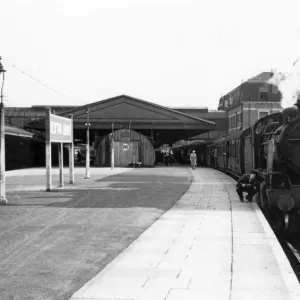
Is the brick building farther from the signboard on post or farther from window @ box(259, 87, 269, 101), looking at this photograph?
the signboard on post

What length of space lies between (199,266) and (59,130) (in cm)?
1435

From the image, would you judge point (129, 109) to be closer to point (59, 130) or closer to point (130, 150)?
point (130, 150)

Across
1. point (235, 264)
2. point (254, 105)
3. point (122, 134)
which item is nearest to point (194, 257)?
point (235, 264)

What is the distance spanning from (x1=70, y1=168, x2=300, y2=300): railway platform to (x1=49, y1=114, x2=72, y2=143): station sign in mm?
9214

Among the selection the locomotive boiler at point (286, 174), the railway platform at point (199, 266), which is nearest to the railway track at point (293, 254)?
the locomotive boiler at point (286, 174)

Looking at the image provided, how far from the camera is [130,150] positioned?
4469 cm

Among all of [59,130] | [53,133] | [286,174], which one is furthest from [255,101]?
[286,174]

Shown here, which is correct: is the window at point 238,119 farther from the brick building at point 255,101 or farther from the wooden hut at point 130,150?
the wooden hut at point 130,150

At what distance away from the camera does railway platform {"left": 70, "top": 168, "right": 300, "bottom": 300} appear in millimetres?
5398

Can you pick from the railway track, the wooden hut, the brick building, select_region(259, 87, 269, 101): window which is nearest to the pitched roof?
the wooden hut

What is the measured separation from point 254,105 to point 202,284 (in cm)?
5979

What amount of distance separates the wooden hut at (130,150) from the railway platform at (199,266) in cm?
3334

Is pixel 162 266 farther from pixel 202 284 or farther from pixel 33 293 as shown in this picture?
pixel 33 293

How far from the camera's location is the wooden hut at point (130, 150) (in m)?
44.3
